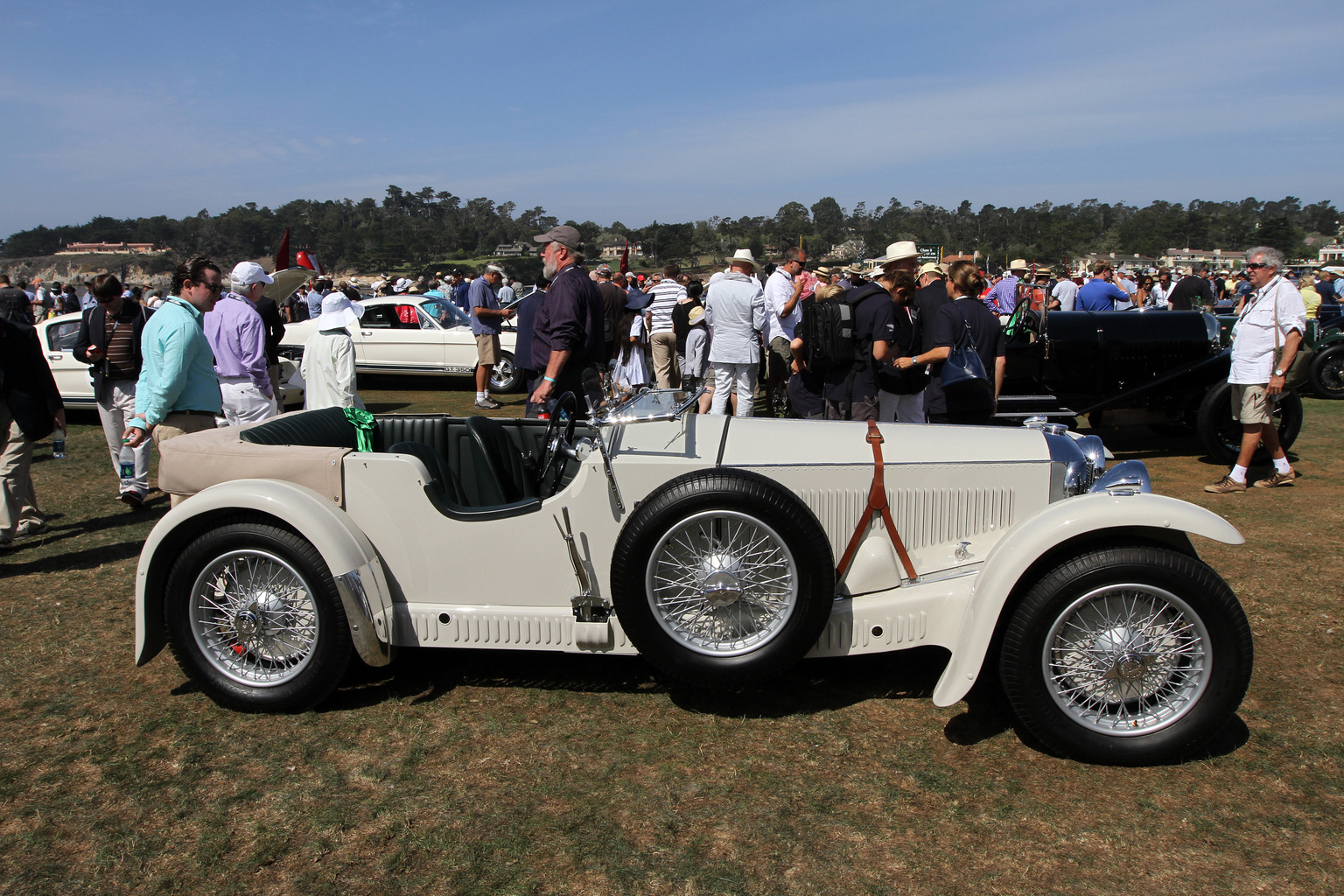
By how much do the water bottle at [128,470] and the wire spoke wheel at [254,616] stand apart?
3.97 meters

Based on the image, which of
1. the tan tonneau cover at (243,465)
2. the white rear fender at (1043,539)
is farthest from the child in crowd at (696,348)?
the white rear fender at (1043,539)

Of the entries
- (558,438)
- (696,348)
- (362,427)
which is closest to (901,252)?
(558,438)

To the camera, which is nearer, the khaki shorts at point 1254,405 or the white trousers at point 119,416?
the khaki shorts at point 1254,405

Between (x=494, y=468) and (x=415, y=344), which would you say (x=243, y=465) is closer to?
(x=494, y=468)

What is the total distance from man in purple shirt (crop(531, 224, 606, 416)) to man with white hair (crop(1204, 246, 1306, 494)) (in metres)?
4.99

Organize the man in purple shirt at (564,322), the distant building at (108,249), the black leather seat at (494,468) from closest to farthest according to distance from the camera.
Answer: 1. the black leather seat at (494,468)
2. the man in purple shirt at (564,322)
3. the distant building at (108,249)

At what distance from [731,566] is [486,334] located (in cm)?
930

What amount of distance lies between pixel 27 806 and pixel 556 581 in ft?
6.25

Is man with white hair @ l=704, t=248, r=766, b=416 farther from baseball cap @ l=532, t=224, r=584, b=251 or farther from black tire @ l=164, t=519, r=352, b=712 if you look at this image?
black tire @ l=164, t=519, r=352, b=712

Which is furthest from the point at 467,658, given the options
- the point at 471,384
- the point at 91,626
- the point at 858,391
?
the point at 471,384

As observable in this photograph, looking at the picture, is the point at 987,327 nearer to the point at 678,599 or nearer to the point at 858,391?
the point at 858,391

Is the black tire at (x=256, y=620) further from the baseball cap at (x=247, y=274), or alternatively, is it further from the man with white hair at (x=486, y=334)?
the man with white hair at (x=486, y=334)

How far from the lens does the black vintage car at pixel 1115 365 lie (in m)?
8.11

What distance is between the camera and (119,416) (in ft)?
23.3
